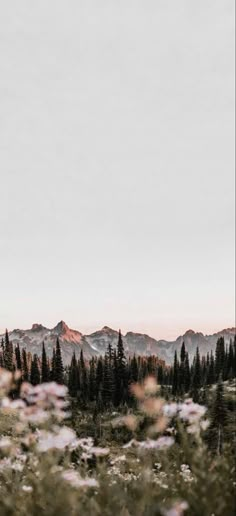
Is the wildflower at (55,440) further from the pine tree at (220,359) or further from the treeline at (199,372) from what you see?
the pine tree at (220,359)

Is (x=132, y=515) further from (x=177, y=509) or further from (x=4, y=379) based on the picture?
(x=4, y=379)

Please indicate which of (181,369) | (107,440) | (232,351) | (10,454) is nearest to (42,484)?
(10,454)

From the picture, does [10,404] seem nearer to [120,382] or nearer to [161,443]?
[161,443]

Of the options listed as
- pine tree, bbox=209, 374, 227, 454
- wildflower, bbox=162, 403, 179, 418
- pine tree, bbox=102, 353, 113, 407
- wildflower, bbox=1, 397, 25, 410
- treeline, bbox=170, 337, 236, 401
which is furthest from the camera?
treeline, bbox=170, 337, 236, 401

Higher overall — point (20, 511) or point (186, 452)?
point (186, 452)

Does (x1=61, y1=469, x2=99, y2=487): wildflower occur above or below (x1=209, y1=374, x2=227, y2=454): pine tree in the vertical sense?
above

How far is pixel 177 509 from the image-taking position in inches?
193

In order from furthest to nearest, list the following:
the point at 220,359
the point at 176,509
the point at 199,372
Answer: the point at 220,359 < the point at 199,372 < the point at 176,509

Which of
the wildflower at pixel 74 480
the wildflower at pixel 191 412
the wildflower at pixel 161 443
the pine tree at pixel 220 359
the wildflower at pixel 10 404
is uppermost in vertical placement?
the wildflower at pixel 10 404

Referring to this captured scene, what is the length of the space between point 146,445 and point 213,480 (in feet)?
2.91

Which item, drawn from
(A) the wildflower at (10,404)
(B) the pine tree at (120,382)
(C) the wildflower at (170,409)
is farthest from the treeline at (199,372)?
(A) the wildflower at (10,404)

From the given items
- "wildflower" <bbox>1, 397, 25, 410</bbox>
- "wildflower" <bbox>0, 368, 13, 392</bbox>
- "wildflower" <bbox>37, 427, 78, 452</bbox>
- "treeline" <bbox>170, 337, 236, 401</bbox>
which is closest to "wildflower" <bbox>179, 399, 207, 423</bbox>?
"wildflower" <bbox>37, 427, 78, 452</bbox>

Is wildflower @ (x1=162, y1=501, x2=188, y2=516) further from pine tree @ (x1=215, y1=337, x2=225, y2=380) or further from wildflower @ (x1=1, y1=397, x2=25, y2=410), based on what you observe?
pine tree @ (x1=215, y1=337, x2=225, y2=380)

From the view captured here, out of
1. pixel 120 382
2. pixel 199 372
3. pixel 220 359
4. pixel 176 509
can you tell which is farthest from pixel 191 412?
pixel 220 359
